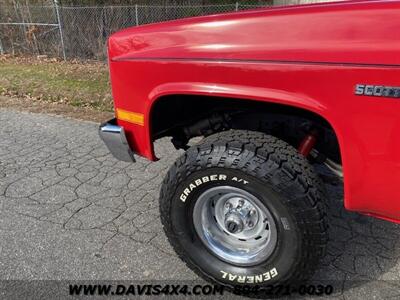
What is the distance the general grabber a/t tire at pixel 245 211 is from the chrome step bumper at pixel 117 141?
0.48 m

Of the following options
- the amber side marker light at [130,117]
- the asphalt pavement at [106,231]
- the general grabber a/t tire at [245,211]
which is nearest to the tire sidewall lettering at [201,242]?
the general grabber a/t tire at [245,211]

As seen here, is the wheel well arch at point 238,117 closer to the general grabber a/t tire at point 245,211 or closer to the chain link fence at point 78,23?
the general grabber a/t tire at point 245,211

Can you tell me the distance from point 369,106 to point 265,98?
1.66 ft

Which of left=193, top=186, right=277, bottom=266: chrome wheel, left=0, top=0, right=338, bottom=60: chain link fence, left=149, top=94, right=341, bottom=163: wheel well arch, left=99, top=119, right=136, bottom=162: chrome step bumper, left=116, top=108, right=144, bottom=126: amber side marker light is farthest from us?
left=0, top=0, right=338, bottom=60: chain link fence

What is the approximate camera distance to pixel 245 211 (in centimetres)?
248

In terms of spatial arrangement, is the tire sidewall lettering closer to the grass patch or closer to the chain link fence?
the grass patch

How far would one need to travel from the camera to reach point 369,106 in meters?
1.79

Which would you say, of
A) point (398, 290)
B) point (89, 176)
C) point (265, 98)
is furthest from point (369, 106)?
point (89, 176)

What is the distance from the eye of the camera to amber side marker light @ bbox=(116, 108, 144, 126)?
2643 mm

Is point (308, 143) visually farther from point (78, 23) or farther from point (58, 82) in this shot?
point (78, 23)

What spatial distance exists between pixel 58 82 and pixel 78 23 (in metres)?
3.77

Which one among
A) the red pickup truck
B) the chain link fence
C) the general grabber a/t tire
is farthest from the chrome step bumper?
the chain link fence

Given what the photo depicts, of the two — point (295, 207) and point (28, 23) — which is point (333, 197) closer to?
point (295, 207)

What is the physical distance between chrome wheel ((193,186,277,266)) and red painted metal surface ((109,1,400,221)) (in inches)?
23.0
